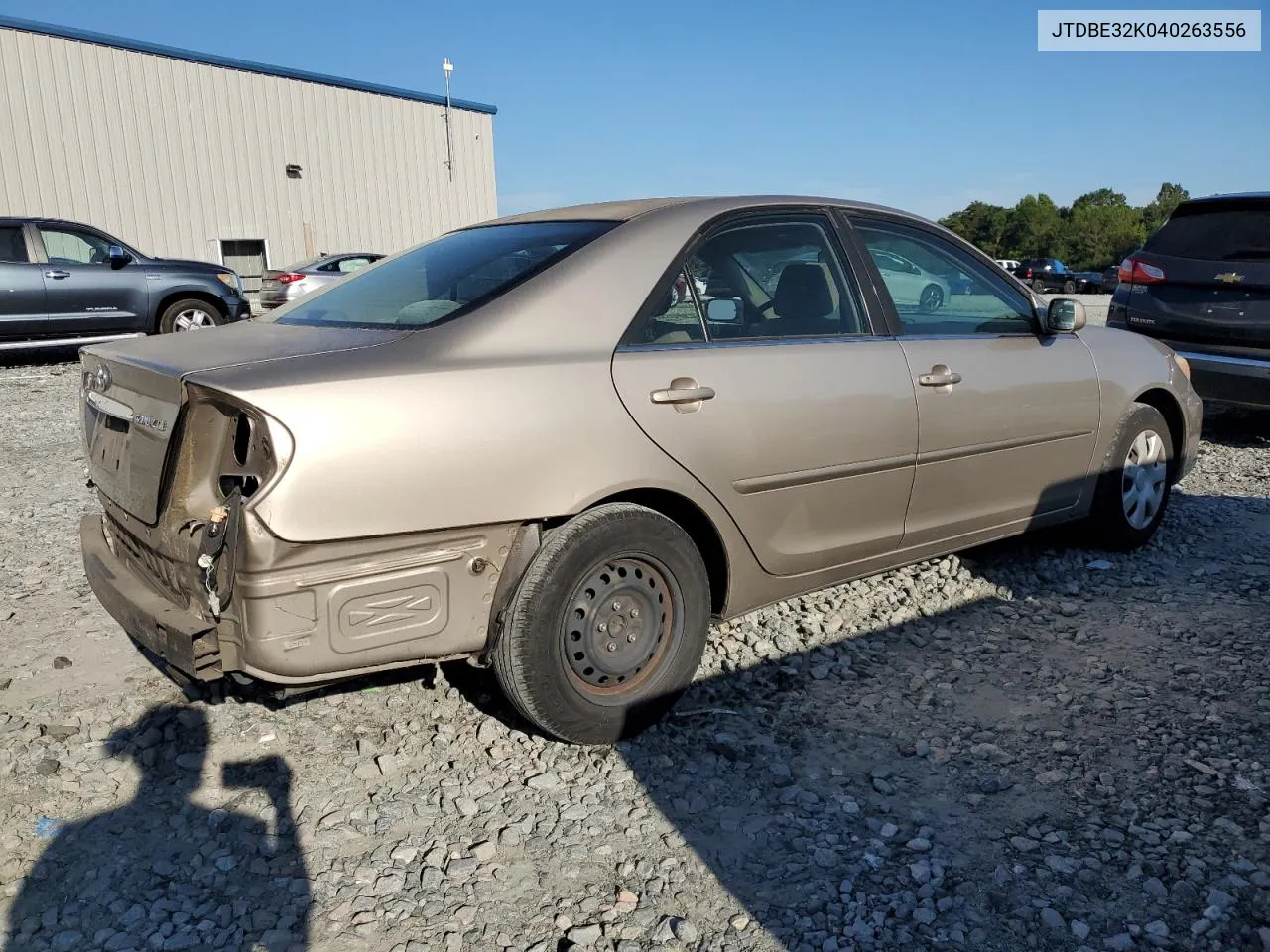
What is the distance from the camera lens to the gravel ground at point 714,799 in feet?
7.43

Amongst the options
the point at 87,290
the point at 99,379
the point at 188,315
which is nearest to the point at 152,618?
the point at 99,379

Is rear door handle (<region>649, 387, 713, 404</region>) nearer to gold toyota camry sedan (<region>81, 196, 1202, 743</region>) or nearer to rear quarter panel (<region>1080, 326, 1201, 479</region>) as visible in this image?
gold toyota camry sedan (<region>81, 196, 1202, 743</region>)

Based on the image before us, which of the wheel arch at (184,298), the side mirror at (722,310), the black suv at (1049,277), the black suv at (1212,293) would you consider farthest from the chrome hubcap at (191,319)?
the black suv at (1049,277)

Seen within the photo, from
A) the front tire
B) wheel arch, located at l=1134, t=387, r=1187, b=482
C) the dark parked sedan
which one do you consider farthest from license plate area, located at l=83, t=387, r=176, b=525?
the dark parked sedan

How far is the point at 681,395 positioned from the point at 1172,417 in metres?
3.19

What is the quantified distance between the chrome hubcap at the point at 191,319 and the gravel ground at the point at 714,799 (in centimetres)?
872

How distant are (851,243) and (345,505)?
7.17 ft

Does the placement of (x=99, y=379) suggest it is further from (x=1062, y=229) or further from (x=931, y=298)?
(x=1062, y=229)

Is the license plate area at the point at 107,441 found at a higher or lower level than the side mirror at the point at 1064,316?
lower

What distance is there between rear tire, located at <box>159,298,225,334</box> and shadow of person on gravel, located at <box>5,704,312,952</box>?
33.7 ft

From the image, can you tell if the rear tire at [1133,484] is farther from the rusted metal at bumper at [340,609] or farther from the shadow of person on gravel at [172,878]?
the shadow of person on gravel at [172,878]

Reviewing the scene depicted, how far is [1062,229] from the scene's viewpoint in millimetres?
79750

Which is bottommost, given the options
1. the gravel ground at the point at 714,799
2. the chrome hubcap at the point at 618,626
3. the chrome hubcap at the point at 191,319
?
the gravel ground at the point at 714,799

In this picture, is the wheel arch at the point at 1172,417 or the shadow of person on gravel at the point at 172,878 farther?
the wheel arch at the point at 1172,417
